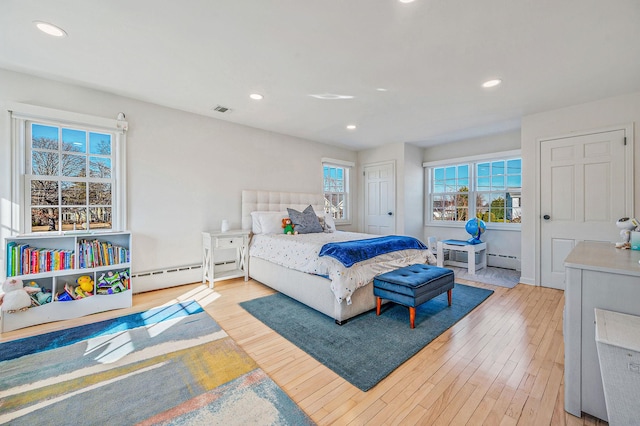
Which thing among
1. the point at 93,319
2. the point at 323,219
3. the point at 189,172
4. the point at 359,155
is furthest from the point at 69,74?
the point at 359,155

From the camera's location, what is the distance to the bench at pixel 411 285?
245 cm

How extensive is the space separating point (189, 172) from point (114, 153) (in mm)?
878

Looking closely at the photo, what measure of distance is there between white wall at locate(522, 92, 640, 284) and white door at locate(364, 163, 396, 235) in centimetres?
221

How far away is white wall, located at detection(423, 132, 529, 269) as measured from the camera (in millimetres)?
4750

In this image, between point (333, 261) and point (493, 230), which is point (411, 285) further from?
point (493, 230)

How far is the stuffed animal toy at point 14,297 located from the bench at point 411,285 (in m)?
3.36

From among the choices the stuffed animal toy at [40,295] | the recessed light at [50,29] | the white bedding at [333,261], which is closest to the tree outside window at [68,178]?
the stuffed animal toy at [40,295]

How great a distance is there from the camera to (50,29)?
6.70ft

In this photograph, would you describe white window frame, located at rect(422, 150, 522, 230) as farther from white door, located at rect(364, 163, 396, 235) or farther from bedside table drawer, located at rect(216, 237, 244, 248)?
bedside table drawer, located at rect(216, 237, 244, 248)

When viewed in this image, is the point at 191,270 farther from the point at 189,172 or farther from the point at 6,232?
the point at 6,232

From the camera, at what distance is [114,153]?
3309mm

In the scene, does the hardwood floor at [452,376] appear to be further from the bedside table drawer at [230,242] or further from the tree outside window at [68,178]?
the tree outside window at [68,178]

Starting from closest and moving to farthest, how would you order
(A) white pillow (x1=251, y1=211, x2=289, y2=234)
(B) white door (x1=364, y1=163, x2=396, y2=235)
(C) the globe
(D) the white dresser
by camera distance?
(D) the white dresser
(A) white pillow (x1=251, y1=211, x2=289, y2=234)
(C) the globe
(B) white door (x1=364, y1=163, x2=396, y2=235)

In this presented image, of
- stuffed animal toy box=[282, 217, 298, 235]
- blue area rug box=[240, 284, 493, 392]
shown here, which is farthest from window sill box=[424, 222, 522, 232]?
stuffed animal toy box=[282, 217, 298, 235]
